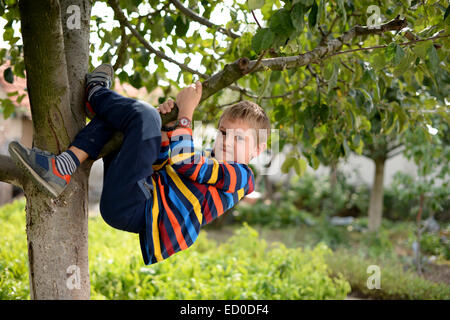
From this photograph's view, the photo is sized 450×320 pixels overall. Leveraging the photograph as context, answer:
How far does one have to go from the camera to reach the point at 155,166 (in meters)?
1.42

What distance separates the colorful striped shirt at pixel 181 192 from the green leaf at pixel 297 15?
1.60 ft

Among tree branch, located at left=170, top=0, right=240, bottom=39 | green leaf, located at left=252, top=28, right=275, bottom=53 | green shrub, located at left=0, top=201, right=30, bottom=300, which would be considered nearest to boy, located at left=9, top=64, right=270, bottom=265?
green leaf, located at left=252, top=28, right=275, bottom=53

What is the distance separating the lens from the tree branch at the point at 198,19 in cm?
185

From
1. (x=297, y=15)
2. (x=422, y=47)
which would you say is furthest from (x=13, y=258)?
(x=422, y=47)

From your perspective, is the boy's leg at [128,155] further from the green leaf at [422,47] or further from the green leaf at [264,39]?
the green leaf at [422,47]

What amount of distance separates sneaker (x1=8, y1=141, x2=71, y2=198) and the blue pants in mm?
110

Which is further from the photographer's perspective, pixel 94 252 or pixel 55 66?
pixel 94 252

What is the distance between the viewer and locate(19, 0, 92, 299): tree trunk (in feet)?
3.75

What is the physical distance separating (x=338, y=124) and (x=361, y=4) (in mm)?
643

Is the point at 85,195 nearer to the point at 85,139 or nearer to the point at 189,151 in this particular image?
the point at 85,139

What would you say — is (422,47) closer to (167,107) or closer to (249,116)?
(249,116)


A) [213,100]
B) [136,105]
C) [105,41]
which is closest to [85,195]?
[136,105]

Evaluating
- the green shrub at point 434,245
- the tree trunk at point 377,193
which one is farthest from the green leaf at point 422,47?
the tree trunk at point 377,193

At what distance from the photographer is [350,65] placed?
2.17 meters
